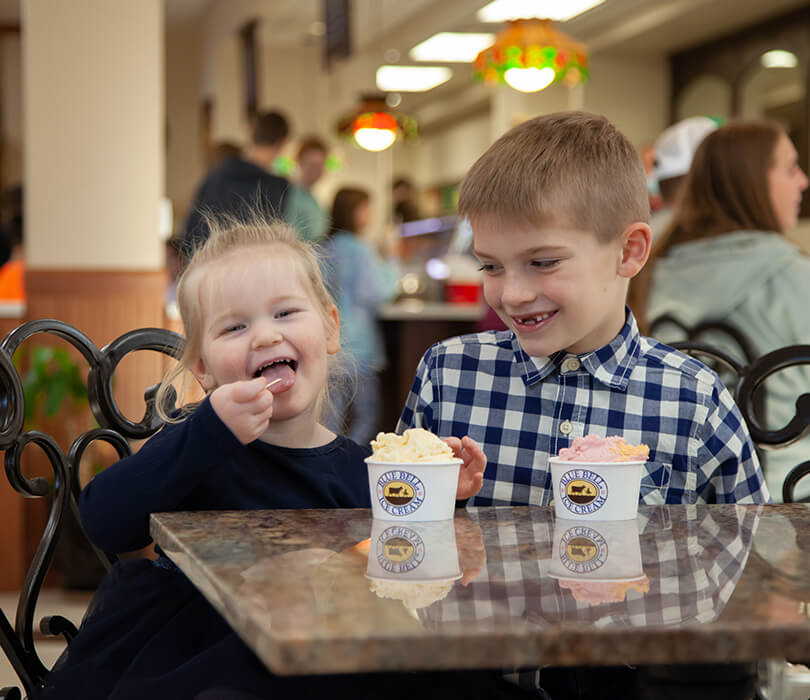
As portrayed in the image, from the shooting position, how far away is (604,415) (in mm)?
1397

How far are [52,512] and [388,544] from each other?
642 mm

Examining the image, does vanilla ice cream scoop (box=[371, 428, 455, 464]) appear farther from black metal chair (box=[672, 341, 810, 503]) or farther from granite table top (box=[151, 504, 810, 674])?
black metal chair (box=[672, 341, 810, 503])

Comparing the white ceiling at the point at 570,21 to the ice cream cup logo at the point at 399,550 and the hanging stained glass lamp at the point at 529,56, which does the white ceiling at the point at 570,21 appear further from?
the ice cream cup logo at the point at 399,550

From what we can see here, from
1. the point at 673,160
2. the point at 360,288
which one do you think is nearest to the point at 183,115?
the point at 360,288

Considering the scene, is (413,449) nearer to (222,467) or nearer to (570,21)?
(222,467)

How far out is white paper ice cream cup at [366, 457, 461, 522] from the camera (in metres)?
1.03

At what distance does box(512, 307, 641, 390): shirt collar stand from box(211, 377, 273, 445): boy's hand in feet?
1.42

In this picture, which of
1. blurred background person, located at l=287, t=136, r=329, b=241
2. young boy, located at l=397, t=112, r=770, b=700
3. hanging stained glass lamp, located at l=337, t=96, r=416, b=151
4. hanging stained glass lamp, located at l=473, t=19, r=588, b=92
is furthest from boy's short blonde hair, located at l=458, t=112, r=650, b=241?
hanging stained glass lamp, located at l=337, t=96, r=416, b=151

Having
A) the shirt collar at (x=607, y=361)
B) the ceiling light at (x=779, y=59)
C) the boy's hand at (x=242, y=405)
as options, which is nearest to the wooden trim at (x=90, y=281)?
the shirt collar at (x=607, y=361)

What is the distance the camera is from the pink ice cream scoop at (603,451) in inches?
41.8

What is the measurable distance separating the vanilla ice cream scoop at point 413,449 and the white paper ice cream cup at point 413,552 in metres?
0.06

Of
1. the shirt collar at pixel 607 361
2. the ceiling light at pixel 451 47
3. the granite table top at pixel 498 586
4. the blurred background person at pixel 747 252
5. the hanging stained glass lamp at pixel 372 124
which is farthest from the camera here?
the ceiling light at pixel 451 47

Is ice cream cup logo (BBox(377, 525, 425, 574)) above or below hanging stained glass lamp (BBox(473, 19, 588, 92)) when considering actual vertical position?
below

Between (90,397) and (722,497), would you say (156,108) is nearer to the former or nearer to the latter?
(90,397)
